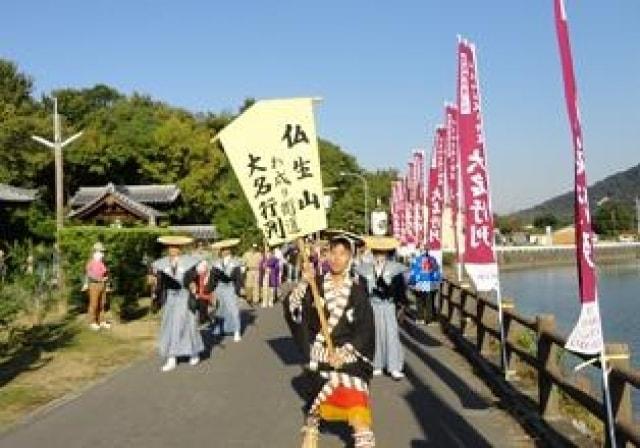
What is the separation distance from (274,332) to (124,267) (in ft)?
18.4

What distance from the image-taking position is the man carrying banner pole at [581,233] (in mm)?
5387

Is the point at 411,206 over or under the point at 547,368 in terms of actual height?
over

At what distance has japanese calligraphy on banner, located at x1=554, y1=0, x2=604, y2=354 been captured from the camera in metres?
5.38

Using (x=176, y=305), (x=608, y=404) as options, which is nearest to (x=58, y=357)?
(x=176, y=305)

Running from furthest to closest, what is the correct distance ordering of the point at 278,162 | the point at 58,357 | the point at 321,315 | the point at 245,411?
the point at 58,357 < the point at 245,411 < the point at 278,162 < the point at 321,315

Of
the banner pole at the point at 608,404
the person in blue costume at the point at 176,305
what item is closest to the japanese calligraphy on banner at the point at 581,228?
the banner pole at the point at 608,404

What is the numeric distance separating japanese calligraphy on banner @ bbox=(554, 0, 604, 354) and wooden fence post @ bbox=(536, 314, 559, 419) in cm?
255

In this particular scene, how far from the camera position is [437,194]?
19.2 metres

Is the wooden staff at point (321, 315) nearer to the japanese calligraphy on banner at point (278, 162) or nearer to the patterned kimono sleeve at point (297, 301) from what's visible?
the patterned kimono sleeve at point (297, 301)

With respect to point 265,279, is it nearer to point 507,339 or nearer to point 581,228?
point 507,339

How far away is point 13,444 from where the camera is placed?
27.2 feet

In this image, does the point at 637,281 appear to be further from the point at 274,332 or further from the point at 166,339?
the point at 166,339

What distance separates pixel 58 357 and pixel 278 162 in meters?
8.26

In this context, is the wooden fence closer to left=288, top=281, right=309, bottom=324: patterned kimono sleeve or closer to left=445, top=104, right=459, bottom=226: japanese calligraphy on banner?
left=288, top=281, right=309, bottom=324: patterned kimono sleeve
